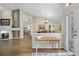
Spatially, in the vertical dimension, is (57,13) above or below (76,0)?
above

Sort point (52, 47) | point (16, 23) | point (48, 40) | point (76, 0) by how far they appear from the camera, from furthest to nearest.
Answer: point (16, 23) → point (48, 40) → point (52, 47) → point (76, 0)

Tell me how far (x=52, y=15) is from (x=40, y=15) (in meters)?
0.42

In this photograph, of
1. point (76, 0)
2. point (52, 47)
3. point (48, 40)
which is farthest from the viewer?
point (48, 40)

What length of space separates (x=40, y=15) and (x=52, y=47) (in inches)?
47.1

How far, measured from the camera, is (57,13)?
15.6 feet

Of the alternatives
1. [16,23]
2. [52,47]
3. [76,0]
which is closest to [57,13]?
[52,47]

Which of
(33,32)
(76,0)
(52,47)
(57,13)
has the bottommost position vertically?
(52,47)

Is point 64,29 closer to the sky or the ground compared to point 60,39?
closer to the sky

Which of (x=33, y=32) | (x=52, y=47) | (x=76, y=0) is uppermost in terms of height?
(x=76, y=0)

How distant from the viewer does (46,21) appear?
4664 mm

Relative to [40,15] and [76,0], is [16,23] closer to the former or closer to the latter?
[40,15]

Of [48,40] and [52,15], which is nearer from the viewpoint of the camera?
[52,15]

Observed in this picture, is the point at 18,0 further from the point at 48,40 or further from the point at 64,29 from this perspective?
the point at 48,40

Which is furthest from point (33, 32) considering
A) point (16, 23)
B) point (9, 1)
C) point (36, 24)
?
point (9, 1)
